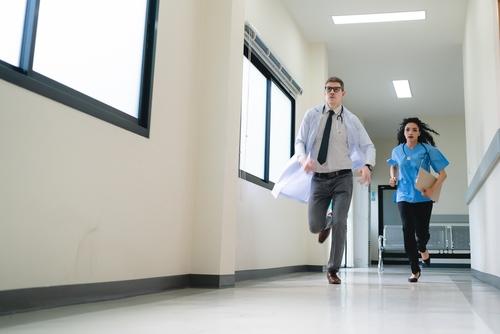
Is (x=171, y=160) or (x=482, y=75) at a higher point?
(x=482, y=75)

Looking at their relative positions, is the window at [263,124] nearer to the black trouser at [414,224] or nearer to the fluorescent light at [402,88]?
the black trouser at [414,224]

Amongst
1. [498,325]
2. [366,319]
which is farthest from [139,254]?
[498,325]

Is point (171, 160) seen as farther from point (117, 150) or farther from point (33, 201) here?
point (33, 201)

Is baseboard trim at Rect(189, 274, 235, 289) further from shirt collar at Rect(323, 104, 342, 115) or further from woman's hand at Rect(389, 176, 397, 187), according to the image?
woman's hand at Rect(389, 176, 397, 187)

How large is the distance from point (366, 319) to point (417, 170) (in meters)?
3.04

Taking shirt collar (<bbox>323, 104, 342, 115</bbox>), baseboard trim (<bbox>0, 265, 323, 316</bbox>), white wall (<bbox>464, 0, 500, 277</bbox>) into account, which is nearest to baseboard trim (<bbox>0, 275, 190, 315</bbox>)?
baseboard trim (<bbox>0, 265, 323, 316</bbox>)

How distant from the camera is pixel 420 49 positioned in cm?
727

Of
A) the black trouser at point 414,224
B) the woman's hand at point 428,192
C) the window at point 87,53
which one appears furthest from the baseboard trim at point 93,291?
the woman's hand at point 428,192

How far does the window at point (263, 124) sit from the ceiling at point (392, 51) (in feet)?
3.53

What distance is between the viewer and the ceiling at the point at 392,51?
6062mm

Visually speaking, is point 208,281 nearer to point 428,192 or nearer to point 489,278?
point 428,192

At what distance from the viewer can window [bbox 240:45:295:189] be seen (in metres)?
4.86

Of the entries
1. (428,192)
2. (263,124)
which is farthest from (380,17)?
(428,192)

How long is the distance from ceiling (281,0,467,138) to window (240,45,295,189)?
108cm
